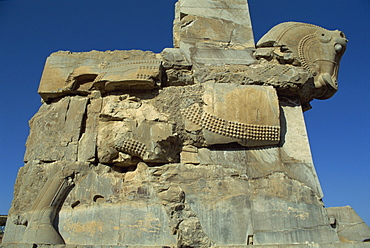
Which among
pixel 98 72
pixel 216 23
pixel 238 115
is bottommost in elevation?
pixel 238 115

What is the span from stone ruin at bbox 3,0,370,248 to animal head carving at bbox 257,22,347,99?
19mm

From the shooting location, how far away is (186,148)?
4.25m

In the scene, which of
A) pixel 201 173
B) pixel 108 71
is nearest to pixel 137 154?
pixel 201 173

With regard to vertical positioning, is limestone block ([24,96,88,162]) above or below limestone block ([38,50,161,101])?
below

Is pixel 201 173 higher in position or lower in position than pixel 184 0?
lower

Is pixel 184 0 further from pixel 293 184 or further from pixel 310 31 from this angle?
pixel 293 184

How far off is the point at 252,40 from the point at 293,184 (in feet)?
7.80

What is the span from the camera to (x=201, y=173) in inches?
159

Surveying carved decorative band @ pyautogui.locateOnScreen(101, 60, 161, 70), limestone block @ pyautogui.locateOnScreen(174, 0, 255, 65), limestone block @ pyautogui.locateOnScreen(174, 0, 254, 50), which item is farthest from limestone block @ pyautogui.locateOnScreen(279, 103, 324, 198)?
carved decorative band @ pyautogui.locateOnScreen(101, 60, 161, 70)

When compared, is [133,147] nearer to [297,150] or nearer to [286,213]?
[286,213]

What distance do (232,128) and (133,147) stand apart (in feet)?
4.27

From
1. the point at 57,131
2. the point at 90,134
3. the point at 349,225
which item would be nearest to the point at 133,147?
the point at 90,134

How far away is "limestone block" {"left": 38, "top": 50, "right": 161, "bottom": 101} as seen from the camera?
4.38 metres

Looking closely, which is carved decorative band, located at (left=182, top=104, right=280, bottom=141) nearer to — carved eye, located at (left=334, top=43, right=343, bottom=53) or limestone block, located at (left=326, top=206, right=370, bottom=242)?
limestone block, located at (left=326, top=206, right=370, bottom=242)
